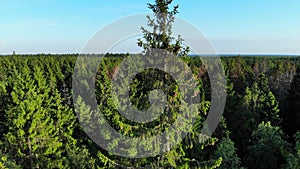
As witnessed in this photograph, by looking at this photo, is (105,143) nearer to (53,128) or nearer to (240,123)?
(53,128)

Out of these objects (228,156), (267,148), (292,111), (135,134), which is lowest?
(228,156)

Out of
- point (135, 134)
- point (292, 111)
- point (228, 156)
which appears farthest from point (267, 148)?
point (135, 134)

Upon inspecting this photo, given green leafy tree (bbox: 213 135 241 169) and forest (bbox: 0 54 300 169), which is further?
green leafy tree (bbox: 213 135 241 169)

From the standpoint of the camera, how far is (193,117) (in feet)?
38.5

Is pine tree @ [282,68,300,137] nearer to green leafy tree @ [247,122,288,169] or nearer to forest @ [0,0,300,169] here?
forest @ [0,0,300,169]

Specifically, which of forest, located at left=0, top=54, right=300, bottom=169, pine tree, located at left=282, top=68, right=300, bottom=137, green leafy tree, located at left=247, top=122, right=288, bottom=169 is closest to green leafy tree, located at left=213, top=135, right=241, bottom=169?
forest, located at left=0, top=54, right=300, bottom=169

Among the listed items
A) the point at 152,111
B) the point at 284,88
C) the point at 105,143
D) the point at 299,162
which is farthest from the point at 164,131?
the point at 284,88

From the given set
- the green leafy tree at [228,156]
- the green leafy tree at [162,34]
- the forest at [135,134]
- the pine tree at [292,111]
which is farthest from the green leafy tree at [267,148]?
the green leafy tree at [162,34]

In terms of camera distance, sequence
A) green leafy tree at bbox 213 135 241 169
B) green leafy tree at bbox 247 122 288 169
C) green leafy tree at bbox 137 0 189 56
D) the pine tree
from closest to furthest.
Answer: green leafy tree at bbox 137 0 189 56, green leafy tree at bbox 213 135 241 169, green leafy tree at bbox 247 122 288 169, the pine tree

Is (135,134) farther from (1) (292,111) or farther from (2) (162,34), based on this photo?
(1) (292,111)

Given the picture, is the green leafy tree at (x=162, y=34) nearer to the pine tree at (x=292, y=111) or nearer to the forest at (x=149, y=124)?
the forest at (x=149, y=124)

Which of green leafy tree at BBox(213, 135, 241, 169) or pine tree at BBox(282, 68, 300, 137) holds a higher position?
pine tree at BBox(282, 68, 300, 137)

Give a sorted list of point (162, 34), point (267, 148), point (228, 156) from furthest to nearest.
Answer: point (267, 148) < point (228, 156) < point (162, 34)

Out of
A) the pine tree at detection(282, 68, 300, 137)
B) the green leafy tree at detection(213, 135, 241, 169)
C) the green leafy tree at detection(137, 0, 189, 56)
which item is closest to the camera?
the green leafy tree at detection(137, 0, 189, 56)
